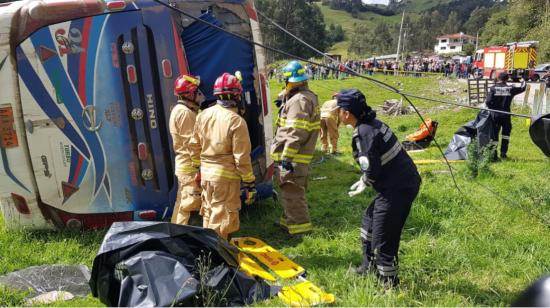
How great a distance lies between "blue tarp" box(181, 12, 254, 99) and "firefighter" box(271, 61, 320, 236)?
0.61m

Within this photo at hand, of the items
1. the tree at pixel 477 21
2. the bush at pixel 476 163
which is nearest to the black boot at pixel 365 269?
the bush at pixel 476 163

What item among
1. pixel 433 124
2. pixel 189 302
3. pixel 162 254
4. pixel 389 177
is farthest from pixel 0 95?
pixel 433 124

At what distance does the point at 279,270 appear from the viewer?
4.18 metres

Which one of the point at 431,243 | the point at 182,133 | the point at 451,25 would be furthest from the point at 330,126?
the point at 451,25

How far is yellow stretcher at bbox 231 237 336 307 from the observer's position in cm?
348

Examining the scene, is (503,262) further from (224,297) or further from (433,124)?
(433,124)

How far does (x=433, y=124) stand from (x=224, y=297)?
751 cm

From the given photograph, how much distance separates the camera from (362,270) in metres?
3.95

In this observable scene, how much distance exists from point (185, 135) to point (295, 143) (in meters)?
1.22

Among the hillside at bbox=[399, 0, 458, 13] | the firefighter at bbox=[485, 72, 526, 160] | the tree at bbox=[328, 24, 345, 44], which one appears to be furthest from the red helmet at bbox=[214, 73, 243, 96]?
the hillside at bbox=[399, 0, 458, 13]

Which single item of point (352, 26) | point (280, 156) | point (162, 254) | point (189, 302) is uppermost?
point (352, 26)

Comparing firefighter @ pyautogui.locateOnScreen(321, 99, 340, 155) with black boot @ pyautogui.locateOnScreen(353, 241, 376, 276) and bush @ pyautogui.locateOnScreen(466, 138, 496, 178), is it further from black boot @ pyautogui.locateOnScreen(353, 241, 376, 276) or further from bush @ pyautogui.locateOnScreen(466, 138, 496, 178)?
black boot @ pyautogui.locateOnScreen(353, 241, 376, 276)

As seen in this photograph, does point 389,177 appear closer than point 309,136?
Yes

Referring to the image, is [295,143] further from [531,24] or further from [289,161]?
[531,24]
